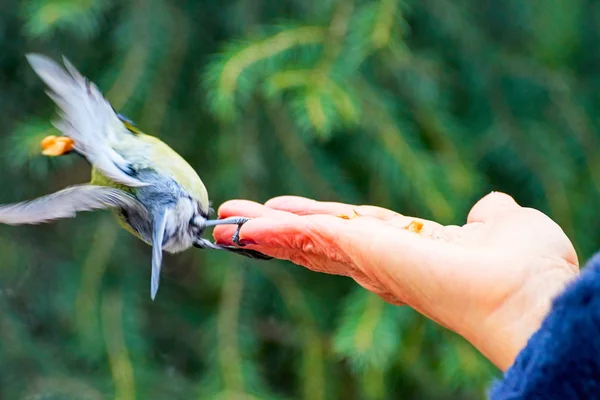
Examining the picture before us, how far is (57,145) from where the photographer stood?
2.31 ft

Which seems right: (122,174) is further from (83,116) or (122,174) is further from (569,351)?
(569,351)

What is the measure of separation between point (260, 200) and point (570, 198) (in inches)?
21.7

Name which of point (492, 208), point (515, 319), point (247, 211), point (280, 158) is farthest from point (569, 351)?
point (280, 158)

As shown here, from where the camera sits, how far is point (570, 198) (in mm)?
1227

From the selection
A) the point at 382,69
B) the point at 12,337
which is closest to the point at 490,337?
the point at 382,69

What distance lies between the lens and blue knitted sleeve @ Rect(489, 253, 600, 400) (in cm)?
43

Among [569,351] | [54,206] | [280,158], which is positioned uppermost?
[569,351]

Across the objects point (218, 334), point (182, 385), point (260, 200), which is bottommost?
point (182, 385)

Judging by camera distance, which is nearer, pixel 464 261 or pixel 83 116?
pixel 464 261

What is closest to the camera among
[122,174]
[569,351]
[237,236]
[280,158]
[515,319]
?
[569,351]

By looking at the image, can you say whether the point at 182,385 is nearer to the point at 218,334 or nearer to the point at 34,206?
the point at 218,334

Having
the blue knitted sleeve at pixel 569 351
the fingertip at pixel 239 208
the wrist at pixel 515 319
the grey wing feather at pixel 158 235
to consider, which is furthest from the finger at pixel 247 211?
the blue knitted sleeve at pixel 569 351

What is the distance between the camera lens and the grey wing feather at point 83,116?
0.72 m

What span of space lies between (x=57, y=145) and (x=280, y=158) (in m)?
0.57
